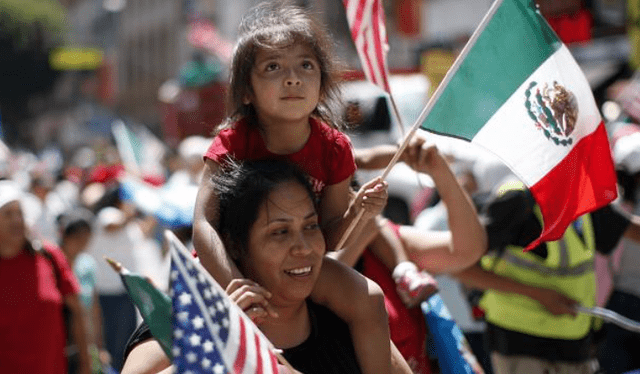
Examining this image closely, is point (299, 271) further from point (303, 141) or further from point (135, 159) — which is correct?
point (135, 159)

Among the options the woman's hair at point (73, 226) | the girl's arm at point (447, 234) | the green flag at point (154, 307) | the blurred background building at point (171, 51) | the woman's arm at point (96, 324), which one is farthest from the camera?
the blurred background building at point (171, 51)

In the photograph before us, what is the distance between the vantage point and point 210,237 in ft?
10.7

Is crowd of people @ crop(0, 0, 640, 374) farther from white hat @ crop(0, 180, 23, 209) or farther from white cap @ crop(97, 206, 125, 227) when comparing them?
white cap @ crop(97, 206, 125, 227)

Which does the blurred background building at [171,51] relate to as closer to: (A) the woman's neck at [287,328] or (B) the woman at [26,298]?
(A) the woman's neck at [287,328]

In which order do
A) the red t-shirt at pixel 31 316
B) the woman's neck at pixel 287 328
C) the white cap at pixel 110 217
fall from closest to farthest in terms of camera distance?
the woman's neck at pixel 287 328
the red t-shirt at pixel 31 316
the white cap at pixel 110 217

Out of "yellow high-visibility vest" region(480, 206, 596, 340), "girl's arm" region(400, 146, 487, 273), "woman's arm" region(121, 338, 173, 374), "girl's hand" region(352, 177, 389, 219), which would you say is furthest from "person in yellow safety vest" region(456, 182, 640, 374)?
"woman's arm" region(121, 338, 173, 374)

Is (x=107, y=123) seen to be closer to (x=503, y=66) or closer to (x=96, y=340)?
(x=96, y=340)

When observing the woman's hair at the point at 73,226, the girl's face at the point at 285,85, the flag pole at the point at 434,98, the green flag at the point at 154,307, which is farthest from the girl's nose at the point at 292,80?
the woman's hair at the point at 73,226

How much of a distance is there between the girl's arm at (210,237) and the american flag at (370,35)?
835mm

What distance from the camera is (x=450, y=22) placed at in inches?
1017

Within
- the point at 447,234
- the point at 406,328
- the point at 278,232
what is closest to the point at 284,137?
the point at 278,232

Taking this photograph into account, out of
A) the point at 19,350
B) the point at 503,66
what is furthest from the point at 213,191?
the point at 19,350

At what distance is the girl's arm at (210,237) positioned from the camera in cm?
322

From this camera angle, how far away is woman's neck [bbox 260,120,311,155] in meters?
3.50
